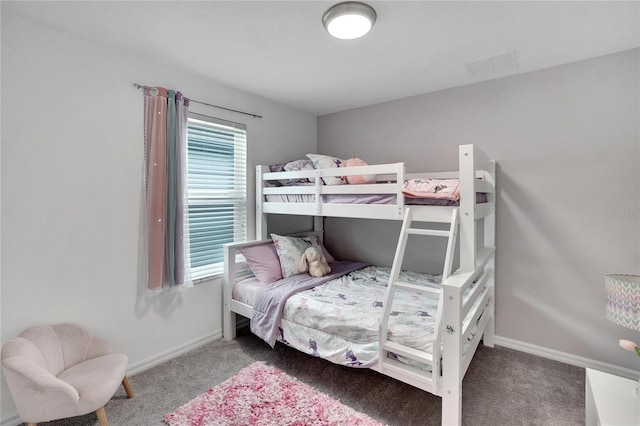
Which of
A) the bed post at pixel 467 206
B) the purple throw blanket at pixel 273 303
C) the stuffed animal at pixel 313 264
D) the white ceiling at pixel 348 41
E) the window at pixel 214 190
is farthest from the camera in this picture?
the stuffed animal at pixel 313 264

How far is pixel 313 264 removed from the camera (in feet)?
9.33

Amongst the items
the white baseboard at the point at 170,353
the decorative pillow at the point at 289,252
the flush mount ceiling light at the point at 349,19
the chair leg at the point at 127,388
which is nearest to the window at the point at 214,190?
the decorative pillow at the point at 289,252

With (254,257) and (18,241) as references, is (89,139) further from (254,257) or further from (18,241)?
(254,257)

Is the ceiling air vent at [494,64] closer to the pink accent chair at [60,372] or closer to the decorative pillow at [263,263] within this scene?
the decorative pillow at [263,263]

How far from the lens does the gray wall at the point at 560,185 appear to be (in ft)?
7.11

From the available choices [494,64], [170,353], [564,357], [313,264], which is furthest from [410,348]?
[494,64]

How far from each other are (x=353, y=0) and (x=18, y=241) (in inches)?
93.2

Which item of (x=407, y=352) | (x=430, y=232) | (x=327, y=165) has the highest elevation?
(x=327, y=165)

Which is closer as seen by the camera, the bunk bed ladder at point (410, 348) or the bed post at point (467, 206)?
the bunk bed ladder at point (410, 348)

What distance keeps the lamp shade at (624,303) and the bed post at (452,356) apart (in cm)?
77

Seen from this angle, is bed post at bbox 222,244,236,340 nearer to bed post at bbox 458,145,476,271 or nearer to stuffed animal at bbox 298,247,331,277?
stuffed animal at bbox 298,247,331,277

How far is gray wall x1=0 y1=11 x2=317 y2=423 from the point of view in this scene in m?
1.73

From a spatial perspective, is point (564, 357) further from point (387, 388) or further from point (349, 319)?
point (349, 319)

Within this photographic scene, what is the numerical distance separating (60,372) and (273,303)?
132cm
